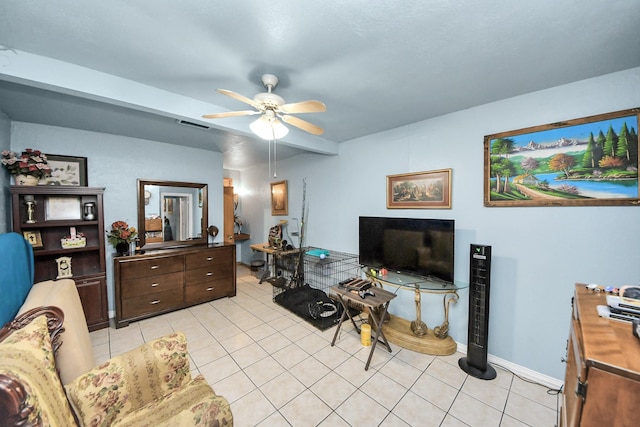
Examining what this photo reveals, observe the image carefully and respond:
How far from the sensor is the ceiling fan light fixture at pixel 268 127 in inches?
70.6

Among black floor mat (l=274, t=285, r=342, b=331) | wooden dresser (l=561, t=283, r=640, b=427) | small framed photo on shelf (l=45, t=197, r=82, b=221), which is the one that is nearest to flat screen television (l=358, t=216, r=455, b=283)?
black floor mat (l=274, t=285, r=342, b=331)

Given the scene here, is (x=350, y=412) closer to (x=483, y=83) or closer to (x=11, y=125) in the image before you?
(x=483, y=83)

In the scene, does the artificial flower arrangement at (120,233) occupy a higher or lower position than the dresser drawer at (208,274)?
higher

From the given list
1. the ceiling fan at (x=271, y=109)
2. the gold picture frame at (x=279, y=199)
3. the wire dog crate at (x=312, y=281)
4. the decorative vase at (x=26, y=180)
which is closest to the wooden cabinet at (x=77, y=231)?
the decorative vase at (x=26, y=180)

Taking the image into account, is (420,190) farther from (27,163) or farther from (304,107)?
(27,163)

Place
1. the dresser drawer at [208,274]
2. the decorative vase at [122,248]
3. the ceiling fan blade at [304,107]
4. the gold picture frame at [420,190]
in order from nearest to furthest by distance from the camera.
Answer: the ceiling fan blade at [304,107] < the gold picture frame at [420,190] < the decorative vase at [122,248] < the dresser drawer at [208,274]

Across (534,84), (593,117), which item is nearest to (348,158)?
(534,84)

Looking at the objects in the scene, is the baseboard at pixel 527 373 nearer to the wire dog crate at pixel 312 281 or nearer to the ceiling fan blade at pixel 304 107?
the wire dog crate at pixel 312 281

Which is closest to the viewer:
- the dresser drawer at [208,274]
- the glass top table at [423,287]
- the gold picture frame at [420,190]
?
the glass top table at [423,287]

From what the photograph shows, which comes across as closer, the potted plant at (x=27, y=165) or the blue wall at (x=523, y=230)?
the blue wall at (x=523, y=230)

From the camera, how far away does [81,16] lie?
1199mm

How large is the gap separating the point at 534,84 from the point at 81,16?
10.0ft

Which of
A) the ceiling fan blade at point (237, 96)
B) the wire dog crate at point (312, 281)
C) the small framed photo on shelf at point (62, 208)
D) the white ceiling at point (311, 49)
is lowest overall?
the wire dog crate at point (312, 281)

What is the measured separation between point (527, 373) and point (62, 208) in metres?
5.28
